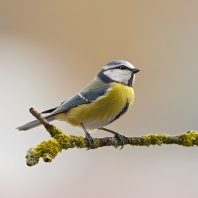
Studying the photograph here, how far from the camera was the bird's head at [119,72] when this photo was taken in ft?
2.36

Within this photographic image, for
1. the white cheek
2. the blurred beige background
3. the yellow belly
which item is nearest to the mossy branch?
the yellow belly

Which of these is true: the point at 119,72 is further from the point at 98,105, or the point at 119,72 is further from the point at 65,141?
the point at 65,141

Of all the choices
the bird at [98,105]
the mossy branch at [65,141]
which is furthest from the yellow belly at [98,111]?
the mossy branch at [65,141]

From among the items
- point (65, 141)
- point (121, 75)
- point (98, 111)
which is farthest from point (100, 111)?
point (65, 141)

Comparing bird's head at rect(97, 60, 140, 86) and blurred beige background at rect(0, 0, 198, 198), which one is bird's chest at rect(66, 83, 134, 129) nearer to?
bird's head at rect(97, 60, 140, 86)

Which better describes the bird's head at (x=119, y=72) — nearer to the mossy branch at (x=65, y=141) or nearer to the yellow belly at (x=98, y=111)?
the yellow belly at (x=98, y=111)

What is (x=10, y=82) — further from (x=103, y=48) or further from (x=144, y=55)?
(x=144, y=55)

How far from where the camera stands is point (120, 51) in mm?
1500

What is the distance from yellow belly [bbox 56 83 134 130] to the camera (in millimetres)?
655

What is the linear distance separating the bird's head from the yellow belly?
0.06 metres

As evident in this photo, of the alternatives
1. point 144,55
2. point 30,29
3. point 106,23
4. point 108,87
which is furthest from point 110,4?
point 108,87

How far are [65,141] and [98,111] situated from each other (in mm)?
246

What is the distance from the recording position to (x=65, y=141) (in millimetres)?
415

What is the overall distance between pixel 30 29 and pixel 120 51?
44 cm
